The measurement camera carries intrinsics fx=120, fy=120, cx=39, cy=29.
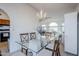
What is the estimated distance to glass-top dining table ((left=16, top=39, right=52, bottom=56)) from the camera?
2.31m

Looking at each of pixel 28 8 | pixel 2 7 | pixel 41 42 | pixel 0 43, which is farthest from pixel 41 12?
pixel 0 43

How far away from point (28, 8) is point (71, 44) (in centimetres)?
106

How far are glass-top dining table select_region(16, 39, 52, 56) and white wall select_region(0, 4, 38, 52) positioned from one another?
15 cm

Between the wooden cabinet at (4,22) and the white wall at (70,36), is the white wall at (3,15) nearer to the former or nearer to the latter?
the wooden cabinet at (4,22)

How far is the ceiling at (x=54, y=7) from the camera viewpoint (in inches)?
88.5

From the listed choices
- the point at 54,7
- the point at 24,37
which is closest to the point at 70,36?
the point at 54,7

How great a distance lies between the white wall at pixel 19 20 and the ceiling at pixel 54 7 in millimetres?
107

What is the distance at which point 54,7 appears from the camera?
7.50 ft

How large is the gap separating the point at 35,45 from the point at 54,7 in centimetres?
82

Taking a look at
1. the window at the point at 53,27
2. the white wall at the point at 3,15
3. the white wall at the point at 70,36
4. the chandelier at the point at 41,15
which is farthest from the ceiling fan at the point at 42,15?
the white wall at the point at 3,15

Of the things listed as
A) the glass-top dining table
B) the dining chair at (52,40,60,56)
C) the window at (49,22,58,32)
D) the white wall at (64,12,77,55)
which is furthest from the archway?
the white wall at (64,12,77,55)

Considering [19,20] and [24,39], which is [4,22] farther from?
[24,39]

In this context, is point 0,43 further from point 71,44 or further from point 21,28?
point 71,44

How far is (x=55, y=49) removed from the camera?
2.31 meters
